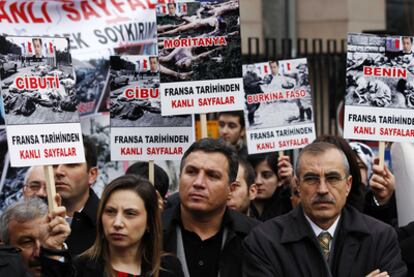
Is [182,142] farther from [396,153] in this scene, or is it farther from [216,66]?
[396,153]

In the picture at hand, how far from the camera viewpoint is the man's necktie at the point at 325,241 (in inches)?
263

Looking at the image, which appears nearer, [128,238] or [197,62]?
[128,238]

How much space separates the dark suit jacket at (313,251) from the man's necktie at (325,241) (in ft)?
0.14

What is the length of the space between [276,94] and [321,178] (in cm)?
294

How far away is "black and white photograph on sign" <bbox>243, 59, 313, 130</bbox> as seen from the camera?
955cm

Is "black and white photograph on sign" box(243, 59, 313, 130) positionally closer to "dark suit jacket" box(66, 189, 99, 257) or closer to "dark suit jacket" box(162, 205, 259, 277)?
"dark suit jacket" box(66, 189, 99, 257)

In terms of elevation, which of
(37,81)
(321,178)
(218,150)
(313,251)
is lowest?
(313,251)

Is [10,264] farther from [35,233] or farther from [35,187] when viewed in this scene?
[35,187]

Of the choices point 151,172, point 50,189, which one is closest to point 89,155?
point 151,172

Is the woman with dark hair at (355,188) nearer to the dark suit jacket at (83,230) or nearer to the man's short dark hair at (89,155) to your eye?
the dark suit jacket at (83,230)

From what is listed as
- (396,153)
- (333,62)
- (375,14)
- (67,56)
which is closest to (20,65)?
(67,56)

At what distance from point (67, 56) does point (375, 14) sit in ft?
42.6

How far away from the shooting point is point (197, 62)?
27.0 ft

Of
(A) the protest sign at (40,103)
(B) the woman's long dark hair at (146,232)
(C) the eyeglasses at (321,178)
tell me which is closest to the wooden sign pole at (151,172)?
(A) the protest sign at (40,103)
